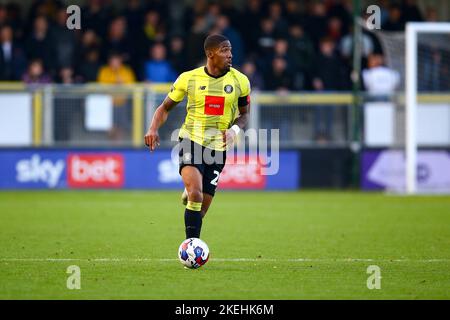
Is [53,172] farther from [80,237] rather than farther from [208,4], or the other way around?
[80,237]

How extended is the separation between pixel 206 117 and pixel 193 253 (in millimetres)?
1433

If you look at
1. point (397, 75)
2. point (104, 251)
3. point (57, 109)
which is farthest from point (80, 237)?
point (397, 75)

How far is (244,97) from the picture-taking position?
10383mm

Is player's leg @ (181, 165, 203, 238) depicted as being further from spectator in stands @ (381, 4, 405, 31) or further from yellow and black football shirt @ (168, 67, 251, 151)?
spectator in stands @ (381, 4, 405, 31)

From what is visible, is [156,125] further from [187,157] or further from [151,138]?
[187,157]

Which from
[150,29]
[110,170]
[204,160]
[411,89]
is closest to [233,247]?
[204,160]

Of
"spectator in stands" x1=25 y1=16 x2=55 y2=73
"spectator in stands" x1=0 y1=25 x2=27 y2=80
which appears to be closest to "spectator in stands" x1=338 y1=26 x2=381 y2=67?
"spectator in stands" x1=25 y1=16 x2=55 y2=73

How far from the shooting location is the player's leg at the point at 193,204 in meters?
9.83

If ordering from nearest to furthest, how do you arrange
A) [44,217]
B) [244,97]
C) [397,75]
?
1. [244,97]
2. [44,217]
3. [397,75]

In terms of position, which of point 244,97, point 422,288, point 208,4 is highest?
point 208,4

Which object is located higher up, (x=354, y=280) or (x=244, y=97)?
(x=244, y=97)

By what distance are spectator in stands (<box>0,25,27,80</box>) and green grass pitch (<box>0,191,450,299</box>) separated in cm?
286

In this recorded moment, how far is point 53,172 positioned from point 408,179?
7.16m

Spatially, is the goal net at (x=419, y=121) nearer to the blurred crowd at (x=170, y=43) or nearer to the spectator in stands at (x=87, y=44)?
the blurred crowd at (x=170, y=43)
